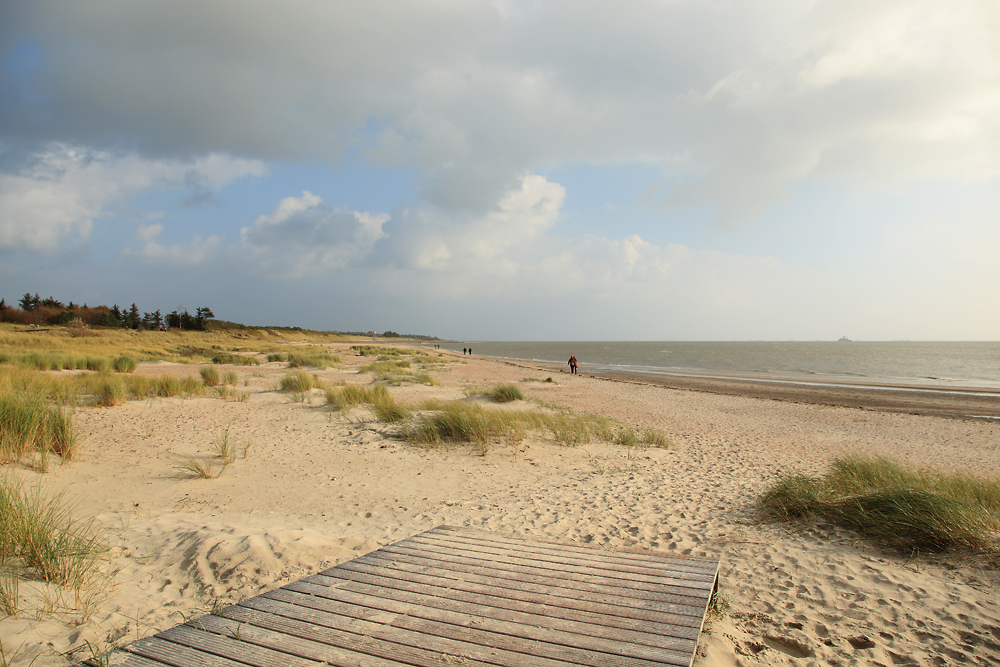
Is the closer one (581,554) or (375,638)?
(375,638)

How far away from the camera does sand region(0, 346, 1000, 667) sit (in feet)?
10.3

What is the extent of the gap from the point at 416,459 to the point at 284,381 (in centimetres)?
884

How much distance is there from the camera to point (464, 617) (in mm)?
2824

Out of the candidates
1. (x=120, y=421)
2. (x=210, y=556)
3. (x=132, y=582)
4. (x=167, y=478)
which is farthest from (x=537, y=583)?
(x=120, y=421)

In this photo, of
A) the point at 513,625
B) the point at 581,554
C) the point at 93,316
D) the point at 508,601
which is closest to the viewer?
the point at 513,625

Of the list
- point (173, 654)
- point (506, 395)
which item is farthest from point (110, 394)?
point (173, 654)

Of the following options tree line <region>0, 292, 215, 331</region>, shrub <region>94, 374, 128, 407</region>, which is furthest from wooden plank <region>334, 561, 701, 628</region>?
tree line <region>0, 292, 215, 331</region>

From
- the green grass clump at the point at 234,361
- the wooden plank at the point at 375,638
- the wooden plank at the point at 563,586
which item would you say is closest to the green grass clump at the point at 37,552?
the wooden plank at the point at 375,638

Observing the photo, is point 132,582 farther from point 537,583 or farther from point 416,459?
point 416,459

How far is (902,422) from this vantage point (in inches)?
631

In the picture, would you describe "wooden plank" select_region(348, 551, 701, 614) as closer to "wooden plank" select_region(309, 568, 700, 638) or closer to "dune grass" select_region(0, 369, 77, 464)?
"wooden plank" select_region(309, 568, 700, 638)

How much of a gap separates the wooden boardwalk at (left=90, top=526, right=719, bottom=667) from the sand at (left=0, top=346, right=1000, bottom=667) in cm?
50

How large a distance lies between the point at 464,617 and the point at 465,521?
2.78 m

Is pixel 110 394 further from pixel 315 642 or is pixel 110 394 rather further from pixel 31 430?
pixel 315 642
